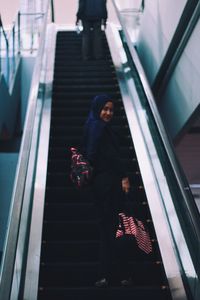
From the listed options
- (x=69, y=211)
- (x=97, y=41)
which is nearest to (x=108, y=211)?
(x=69, y=211)

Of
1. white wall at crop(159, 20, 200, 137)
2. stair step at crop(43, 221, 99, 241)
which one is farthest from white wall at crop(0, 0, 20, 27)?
stair step at crop(43, 221, 99, 241)

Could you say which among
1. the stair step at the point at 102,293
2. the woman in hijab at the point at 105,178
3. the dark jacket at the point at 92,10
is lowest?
the stair step at the point at 102,293

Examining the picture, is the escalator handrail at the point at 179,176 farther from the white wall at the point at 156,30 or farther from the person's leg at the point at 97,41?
the person's leg at the point at 97,41

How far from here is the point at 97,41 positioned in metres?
10.1

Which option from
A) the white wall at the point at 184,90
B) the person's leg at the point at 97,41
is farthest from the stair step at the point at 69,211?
the person's leg at the point at 97,41

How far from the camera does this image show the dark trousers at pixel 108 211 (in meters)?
4.32

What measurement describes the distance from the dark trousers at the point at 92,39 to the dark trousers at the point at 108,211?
611 centimetres

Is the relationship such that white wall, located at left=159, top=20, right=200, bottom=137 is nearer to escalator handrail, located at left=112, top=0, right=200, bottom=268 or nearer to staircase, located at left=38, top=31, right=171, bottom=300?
staircase, located at left=38, top=31, right=171, bottom=300

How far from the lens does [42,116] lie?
757 centimetres

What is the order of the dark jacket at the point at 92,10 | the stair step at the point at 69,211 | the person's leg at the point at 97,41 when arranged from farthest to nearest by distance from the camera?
1. the person's leg at the point at 97,41
2. the dark jacket at the point at 92,10
3. the stair step at the point at 69,211

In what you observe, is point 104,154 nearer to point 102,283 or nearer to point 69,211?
point 102,283

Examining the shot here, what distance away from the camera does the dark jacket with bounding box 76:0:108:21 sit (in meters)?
9.94

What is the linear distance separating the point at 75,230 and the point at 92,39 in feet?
17.7

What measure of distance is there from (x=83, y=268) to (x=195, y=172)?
8.26 metres
